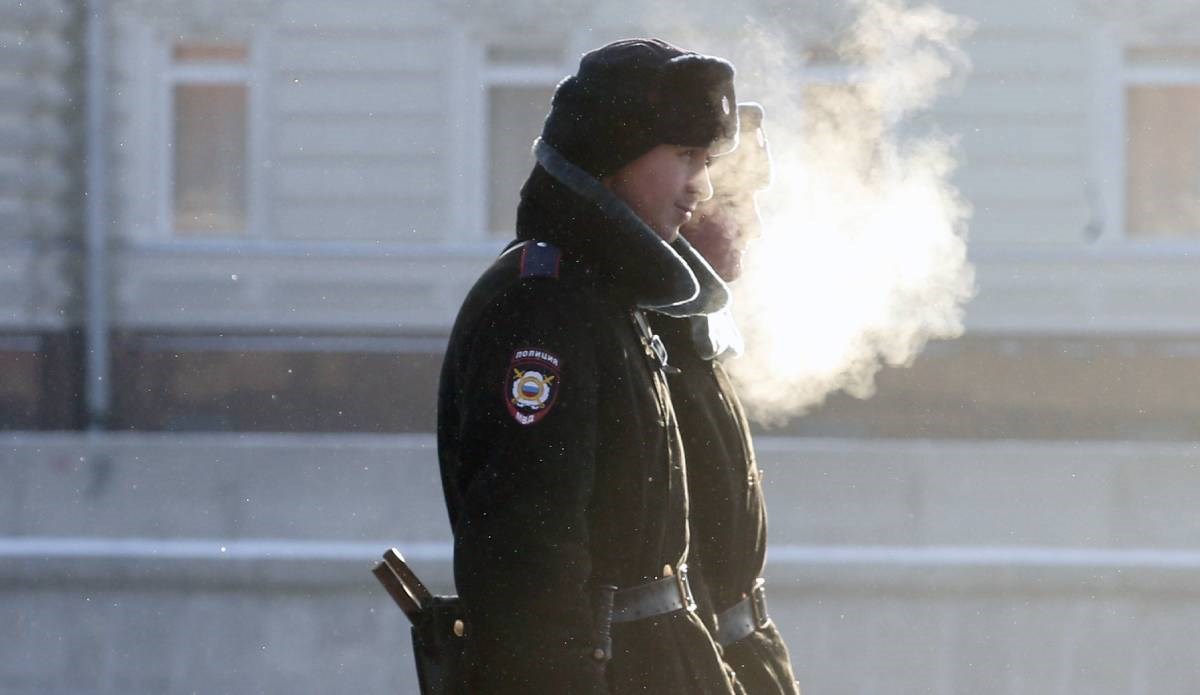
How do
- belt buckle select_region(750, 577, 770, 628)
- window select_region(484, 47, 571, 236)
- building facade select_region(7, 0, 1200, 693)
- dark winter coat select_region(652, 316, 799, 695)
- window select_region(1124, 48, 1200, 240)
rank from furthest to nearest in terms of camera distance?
window select_region(484, 47, 571, 236) < window select_region(1124, 48, 1200, 240) < building facade select_region(7, 0, 1200, 693) < belt buckle select_region(750, 577, 770, 628) < dark winter coat select_region(652, 316, 799, 695)

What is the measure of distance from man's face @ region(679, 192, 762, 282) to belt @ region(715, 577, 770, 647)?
512 millimetres

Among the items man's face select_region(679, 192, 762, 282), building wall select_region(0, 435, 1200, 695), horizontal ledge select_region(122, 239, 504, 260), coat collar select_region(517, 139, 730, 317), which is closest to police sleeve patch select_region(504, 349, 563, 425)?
coat collar select_region(517, 139, 730, 317)

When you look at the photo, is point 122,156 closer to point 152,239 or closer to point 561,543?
point 152,239

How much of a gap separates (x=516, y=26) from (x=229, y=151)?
8.62 feet

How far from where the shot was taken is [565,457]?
1.98 m

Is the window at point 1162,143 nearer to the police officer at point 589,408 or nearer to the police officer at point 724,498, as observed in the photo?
the police officer at point 724,498

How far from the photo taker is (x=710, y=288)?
93.5 inches

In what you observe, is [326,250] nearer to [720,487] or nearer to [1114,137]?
[1114,137]

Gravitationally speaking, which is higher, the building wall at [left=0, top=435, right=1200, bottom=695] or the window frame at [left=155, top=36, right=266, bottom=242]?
the window frame at [left=155, top=36, right=266, bottom=242]

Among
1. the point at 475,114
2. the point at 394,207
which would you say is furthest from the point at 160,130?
the point at 475,114

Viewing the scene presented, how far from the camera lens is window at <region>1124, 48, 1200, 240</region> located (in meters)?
14.8

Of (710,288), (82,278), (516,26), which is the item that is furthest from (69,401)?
(710,288)

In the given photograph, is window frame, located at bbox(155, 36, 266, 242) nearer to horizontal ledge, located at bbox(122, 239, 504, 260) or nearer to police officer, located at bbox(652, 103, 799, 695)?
horizontal ledge, located at bbox(122, 239, 504, 260)

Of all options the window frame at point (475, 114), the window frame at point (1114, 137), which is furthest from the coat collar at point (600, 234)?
the window frame at point (1114, 137)
